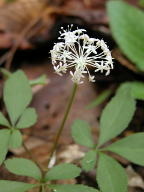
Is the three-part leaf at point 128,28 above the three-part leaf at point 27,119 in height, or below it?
above

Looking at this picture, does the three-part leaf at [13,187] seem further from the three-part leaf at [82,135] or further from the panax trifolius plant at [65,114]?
the three-part leaf at [82,135]

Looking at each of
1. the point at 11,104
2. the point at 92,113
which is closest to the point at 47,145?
the point at 92,113

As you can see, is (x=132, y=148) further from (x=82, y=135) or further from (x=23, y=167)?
(x=23, y=167)

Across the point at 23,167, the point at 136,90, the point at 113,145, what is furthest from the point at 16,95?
the point at 136,90

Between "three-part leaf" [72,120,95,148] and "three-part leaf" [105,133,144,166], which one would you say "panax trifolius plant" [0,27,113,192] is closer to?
"three-part leaf" [72,120,95,148]

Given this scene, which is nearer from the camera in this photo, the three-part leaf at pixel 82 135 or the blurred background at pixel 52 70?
the three-part leaf at pixel 82 135

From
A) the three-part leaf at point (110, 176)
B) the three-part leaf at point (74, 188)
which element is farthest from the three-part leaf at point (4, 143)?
the three-part leaf at point (110, 176)
